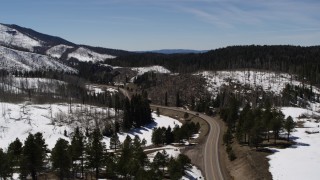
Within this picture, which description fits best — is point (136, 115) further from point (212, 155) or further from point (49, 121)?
point (212, 155)

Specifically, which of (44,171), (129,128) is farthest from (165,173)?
(129,128)

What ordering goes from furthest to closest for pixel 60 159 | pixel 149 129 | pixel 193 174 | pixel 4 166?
pixel 149 129 < pixel 193 174 < pixel 60 159 < pixel 4 166

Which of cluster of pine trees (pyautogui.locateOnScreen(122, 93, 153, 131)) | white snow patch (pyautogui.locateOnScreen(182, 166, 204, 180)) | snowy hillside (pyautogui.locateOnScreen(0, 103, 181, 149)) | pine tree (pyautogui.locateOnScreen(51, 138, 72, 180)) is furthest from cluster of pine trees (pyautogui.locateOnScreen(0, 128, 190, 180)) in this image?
cluster of pine trees (pyautogui.locateOnScreen(122, 93, 153, 131))

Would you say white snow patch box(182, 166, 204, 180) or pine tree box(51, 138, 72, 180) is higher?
pine tree box(51, 138, 72, 180)

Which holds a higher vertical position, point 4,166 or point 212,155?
point 4,166

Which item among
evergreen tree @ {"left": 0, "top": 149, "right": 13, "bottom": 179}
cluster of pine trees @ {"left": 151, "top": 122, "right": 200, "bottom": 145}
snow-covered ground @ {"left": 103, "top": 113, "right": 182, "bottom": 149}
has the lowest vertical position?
snow-covered ground @ {"left": 103, "top": 113, "right": 182, "bottom": 149}

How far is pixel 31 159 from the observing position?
75812 millimetres

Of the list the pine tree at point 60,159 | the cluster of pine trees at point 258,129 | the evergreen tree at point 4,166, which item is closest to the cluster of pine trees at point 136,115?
the cluster of pine trees at point 258,129

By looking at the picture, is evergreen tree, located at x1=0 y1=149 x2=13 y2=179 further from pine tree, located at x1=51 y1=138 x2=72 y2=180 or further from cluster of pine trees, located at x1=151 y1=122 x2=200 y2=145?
cluster of pine trees, located at x1=151 y1=122 x2=200 y2=145

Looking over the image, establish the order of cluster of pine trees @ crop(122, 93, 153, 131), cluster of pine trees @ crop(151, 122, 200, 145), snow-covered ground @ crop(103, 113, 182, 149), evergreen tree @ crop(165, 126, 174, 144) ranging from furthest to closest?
cluster of pine trees @ crop(122, 93, 153, 131) < snow-covered ground @ crop(103, 113, 182, 149) < evergreen tree @ crop(165, 126, 174, 144) < cluster of pine trees @ crop(151, 122, 200, 145)

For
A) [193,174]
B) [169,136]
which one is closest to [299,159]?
[193,174]

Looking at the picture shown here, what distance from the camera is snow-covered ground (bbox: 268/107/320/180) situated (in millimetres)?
82500

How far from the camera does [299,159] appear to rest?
94688mm

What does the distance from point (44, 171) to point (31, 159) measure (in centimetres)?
1201
